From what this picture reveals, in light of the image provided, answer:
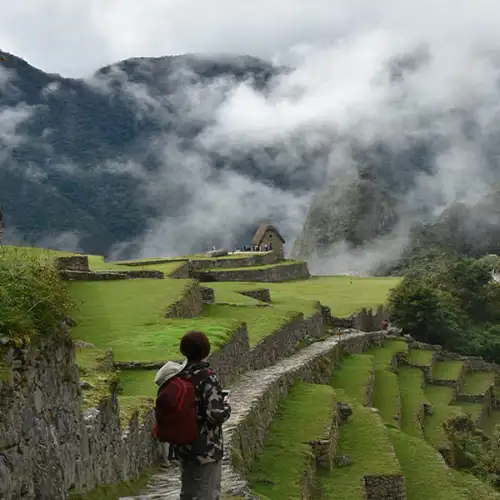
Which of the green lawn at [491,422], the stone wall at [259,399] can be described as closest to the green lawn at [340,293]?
the green lawn at [491,422]

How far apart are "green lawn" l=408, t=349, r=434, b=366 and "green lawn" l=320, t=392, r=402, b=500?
14.5m

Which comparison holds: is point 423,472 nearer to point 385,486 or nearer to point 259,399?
point 385,486

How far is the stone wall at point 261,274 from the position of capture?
4294 centimetres

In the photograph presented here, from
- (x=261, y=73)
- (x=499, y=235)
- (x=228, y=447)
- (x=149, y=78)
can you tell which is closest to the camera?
(x=228, y=447)

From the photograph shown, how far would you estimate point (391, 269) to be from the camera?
85.5 meters

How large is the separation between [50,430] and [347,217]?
98.8m

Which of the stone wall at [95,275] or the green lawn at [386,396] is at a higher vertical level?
the stone wall at [95,275]

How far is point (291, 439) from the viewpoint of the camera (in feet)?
40.8

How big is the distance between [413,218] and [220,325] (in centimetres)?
9277

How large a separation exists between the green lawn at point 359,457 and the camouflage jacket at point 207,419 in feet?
15.8

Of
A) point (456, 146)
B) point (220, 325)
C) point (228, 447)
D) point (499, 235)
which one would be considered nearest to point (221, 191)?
point (499, 235)

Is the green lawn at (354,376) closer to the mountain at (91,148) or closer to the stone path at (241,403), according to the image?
the stone path at (241,403)

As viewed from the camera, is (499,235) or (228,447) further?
(499,235)

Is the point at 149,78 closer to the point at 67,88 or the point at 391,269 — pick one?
the point at 67,88
